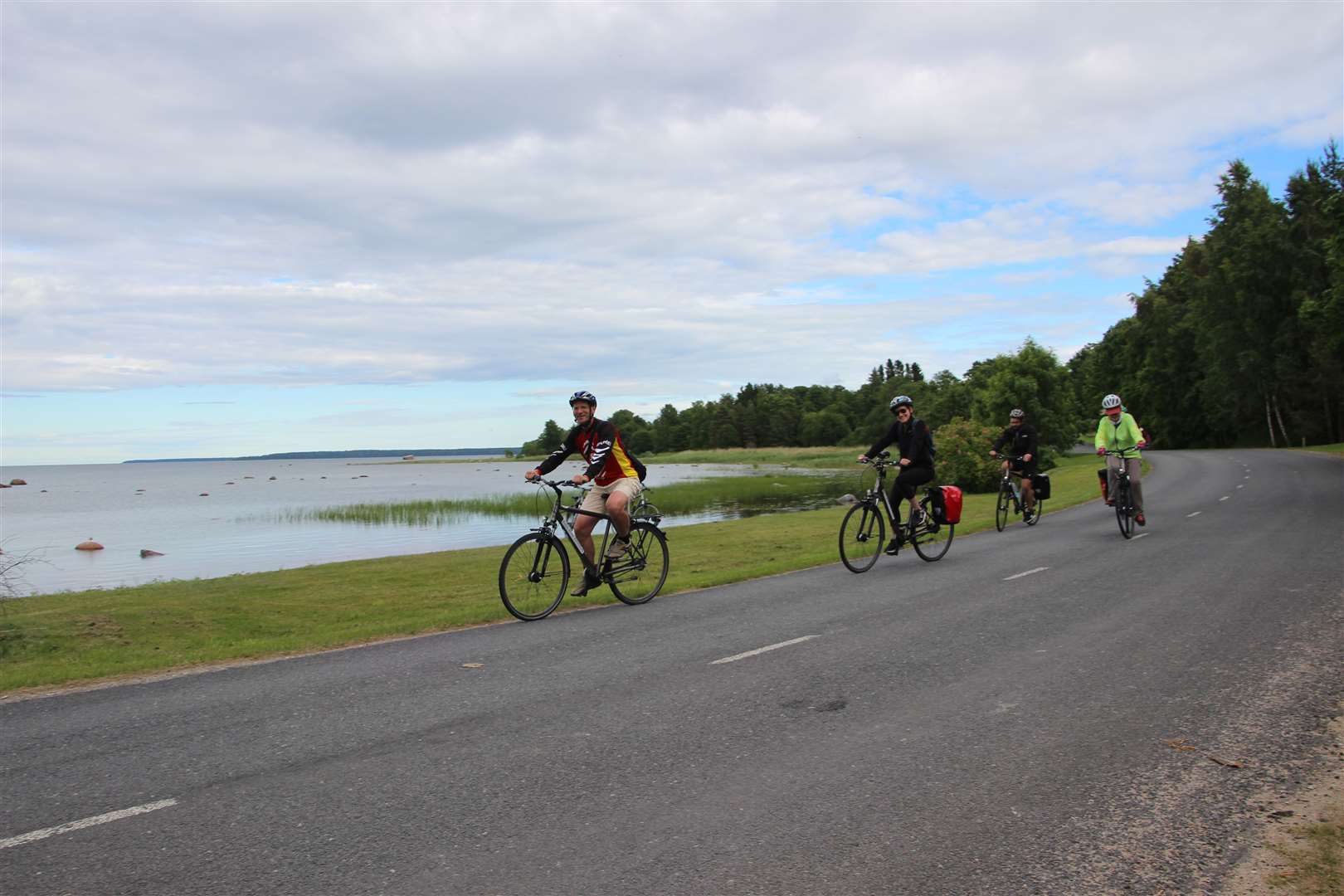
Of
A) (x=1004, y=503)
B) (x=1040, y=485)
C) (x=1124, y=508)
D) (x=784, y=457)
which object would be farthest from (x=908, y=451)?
(x=784, y=457)

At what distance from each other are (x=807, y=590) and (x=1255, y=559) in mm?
6489

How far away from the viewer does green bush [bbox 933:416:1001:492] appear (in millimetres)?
40169

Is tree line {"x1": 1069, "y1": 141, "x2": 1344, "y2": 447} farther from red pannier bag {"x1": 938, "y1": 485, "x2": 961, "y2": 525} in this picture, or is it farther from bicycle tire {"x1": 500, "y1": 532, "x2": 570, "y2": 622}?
bicycle tire {"x1": 500, "y1": 532, "x2": 570, "y2": 622}

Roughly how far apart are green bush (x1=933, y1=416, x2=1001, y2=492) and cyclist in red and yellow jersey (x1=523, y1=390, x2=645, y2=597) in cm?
3186

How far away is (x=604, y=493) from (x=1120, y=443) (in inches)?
395

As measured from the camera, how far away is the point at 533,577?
9.98 m

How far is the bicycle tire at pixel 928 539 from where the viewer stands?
13.7 metres

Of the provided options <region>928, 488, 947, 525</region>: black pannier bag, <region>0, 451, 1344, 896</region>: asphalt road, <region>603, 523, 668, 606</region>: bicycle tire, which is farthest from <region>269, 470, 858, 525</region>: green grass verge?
<region>0, 451, 1344, 896</region>: asphalt road

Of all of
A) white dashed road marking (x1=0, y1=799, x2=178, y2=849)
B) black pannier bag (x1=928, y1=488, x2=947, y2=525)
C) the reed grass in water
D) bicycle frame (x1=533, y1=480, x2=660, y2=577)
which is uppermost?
bicycle frame (x1=533, y1=480, x2=660, y2=577)

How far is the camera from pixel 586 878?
11.8 feet

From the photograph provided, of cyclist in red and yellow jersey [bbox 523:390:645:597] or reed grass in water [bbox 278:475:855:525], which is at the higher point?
cyclist in red and yellow jersey [bbox 523:390:645:597]

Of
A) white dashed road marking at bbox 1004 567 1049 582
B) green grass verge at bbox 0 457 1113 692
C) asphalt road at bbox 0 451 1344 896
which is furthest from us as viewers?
white dashed road marking at bbox 1004 567 1049 582

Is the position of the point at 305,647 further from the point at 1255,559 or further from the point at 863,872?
the point at 1255,559

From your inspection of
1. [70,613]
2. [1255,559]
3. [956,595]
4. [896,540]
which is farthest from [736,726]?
[70,613]
